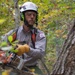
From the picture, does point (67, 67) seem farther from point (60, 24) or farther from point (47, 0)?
point (60, 24)

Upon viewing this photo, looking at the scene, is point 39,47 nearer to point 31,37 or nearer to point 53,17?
point 31,37

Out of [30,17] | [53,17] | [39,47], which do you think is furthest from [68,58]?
[53,17]

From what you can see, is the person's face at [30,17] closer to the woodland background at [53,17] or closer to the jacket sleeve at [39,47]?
the jacket sleeve at [39,47]

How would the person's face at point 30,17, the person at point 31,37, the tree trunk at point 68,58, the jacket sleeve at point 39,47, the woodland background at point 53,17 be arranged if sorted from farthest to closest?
the woodland background at point 53,17, the person's face at point 30,17, the person at point 31,37, the jacket sleeve at point 39,47, the tree trunk at point 68,58

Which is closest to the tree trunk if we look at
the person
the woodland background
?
the person

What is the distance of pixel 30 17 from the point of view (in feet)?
15.7

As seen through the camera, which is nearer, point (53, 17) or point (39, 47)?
point (39, 47)

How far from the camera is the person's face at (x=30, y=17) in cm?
Answer: 475

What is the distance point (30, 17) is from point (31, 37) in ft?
1.37

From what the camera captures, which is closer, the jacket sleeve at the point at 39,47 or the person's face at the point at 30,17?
the jacket sleeve at the point at 39,47

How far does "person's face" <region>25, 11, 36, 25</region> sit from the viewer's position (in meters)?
4.75

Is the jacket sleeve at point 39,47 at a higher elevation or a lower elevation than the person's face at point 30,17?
lower

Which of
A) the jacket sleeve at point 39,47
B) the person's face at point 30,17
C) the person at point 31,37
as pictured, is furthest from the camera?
the person's face at point 30,17

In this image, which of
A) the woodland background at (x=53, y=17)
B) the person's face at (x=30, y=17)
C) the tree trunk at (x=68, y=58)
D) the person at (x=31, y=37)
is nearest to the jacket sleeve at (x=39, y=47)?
the person at (x=31, y=37)
